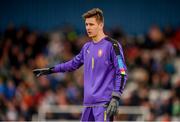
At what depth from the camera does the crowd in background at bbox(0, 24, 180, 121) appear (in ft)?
53.8

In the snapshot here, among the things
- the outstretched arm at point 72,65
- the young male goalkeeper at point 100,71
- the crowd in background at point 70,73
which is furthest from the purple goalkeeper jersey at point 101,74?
the crowd in background at point 70,73

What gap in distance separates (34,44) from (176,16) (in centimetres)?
480

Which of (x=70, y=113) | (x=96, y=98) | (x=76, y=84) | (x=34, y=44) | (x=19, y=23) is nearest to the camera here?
(x=96, y=98)

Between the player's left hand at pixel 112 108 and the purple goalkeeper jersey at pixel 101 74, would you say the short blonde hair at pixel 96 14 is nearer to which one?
the purple goalkeeper jersey at pixel 101 74

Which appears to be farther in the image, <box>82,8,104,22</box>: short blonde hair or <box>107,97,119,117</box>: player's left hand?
<box>82,8,104,22</box>: short blonde hair

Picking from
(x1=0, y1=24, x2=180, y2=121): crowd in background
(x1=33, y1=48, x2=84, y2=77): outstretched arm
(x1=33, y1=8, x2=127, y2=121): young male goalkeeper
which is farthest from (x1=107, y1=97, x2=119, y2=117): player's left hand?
(x1=0, y1=24, x2=180, y2=121): crowd in background

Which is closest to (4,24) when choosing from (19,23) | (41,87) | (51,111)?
(19,23)

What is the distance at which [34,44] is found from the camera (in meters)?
18.7

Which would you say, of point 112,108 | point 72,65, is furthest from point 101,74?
point 72,65

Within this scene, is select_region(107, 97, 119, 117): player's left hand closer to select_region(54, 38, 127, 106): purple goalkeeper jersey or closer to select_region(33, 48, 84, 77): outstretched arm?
select_region(54, 38, 127, 106): purple goalkeeper jersey

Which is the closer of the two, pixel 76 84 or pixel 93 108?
pixel 93 108

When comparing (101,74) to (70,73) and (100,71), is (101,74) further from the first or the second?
(70,73)

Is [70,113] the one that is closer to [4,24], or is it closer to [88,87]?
[4,24]

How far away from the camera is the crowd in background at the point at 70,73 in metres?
16.4
